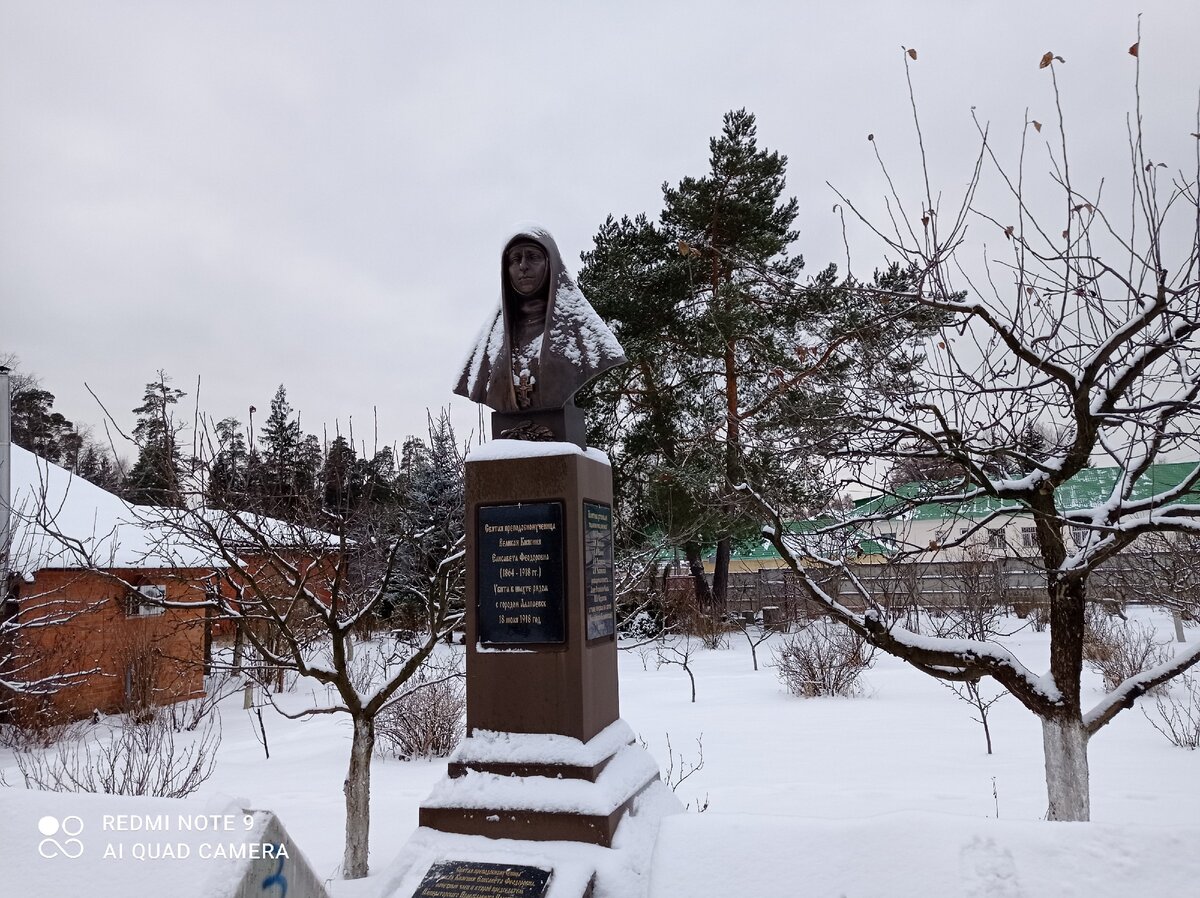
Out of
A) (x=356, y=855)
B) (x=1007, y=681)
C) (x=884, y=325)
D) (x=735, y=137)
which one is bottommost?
(x=356, y=855)

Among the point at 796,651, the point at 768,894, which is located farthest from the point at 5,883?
the point at 796,651

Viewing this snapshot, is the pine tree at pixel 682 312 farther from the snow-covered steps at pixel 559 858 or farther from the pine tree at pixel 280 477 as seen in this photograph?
the snow-covered steps at pixel 559 858

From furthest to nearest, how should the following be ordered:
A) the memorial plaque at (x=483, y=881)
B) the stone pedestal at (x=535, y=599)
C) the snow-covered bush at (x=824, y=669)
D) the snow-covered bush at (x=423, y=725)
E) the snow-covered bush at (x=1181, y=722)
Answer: the snow-covered bush at (x=824, y=669), the snow-covered bush at (x=423, y=725), the snow-covered bush at (x=1181, y=722), the stone pedestal at (x=535, y=599), the memorial plaque at (x=483, y=881)

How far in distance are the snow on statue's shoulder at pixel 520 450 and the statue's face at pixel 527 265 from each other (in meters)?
1.22

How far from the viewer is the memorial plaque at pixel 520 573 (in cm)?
495

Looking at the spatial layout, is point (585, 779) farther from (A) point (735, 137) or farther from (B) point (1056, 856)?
(A) point (735, 137)

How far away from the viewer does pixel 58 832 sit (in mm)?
3158

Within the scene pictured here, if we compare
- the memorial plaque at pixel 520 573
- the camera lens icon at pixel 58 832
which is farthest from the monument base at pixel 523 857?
the camera lens icon at pixel 58 832

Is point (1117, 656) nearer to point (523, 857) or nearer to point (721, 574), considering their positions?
point (523, 857)

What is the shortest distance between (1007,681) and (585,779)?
262 cm

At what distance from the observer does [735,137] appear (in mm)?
22656

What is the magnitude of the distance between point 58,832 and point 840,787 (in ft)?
23.0

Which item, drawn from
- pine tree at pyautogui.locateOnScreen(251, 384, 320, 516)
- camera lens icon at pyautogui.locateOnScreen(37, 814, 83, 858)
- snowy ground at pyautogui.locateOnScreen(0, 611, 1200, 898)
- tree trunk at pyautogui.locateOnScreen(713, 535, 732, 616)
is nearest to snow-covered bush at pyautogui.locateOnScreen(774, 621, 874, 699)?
snowy ground at pyautogui.locateOnScreen(0, 611, 1200, 898)

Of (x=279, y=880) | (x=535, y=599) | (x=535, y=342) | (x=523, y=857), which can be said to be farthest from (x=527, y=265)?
(x=279, y=880)
